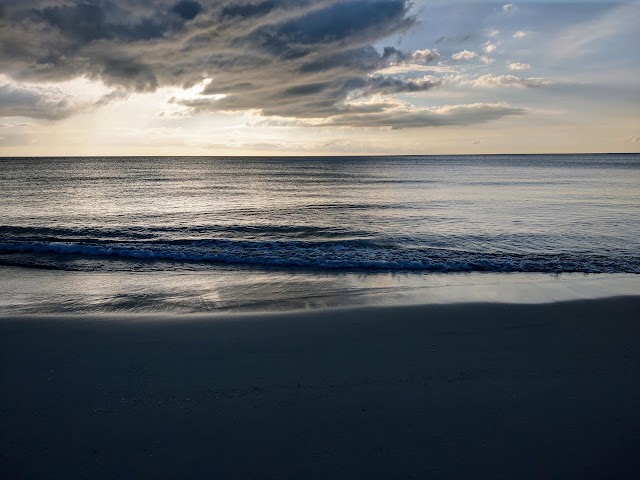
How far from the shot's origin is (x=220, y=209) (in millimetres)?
30172

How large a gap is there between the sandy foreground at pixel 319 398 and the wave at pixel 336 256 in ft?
19.4

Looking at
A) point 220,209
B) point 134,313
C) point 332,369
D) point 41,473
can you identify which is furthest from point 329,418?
point 220,209

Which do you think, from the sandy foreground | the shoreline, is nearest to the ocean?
the shoreline

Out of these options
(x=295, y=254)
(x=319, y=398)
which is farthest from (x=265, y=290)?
(x=319, y=398)

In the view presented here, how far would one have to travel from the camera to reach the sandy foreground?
4.54m

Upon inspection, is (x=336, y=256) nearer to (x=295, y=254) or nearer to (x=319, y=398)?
(x=295, y=254)

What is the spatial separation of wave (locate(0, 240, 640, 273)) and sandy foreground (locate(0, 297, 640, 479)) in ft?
19.4

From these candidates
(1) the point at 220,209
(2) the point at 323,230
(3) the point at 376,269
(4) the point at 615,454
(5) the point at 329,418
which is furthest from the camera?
(1) the point at 220,209

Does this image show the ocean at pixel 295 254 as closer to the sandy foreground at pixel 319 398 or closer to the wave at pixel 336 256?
the wave at pixel 336 256

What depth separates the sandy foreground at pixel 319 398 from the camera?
454 cm

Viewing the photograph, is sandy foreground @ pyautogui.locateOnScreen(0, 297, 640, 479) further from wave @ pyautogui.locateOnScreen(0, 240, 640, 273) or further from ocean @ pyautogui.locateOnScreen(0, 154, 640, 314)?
wave @ pyautogui.locateOnScreen(0, 240, 640, 273)

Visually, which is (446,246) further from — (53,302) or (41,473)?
(41,473)

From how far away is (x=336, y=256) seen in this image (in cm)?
1611

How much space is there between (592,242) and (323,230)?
1243 centimetres
